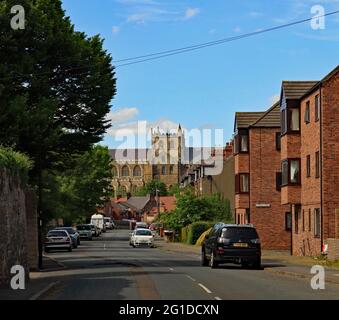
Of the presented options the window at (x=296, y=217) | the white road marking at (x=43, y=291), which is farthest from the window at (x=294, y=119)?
the white road marking at (x=43, y=291)

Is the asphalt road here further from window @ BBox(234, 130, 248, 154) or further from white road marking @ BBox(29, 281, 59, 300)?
window @ BBox(234, 130, 248, 154)

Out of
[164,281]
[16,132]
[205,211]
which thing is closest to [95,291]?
[164,281]

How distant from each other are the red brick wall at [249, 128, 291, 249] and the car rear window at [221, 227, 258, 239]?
26.0 meters

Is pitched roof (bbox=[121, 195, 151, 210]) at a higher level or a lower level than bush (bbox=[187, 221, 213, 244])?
higher

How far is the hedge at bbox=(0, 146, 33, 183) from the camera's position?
23.8 metres

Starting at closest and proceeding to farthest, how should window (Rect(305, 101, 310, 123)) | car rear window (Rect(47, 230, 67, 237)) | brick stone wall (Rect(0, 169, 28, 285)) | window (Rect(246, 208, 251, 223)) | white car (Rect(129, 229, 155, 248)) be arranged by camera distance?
brick stone wall (Rect(0, 169, 28, 285)) → window (Rect(305, 101, 310, 123)) → car rear window (Rect(47, 230, 67, 237)) → window (Rect(246, 208, 251, 223)) → white car (Rect(129, 229, 155, 248))

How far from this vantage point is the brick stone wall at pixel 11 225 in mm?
23047

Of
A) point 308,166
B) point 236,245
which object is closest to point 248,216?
point 308,166

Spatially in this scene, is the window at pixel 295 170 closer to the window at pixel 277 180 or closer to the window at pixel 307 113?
the window at pixel 307 113

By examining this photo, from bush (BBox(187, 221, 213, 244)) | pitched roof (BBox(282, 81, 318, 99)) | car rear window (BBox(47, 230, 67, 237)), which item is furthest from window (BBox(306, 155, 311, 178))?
bush (BBox(187, 221, 213, 244))

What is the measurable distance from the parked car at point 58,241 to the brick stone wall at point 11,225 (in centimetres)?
2792

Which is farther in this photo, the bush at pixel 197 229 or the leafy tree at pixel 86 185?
the leafy tree at pixel 86 185

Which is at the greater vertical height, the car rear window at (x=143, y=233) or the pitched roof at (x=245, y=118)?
the pitched roof at (x=245, y=118)
